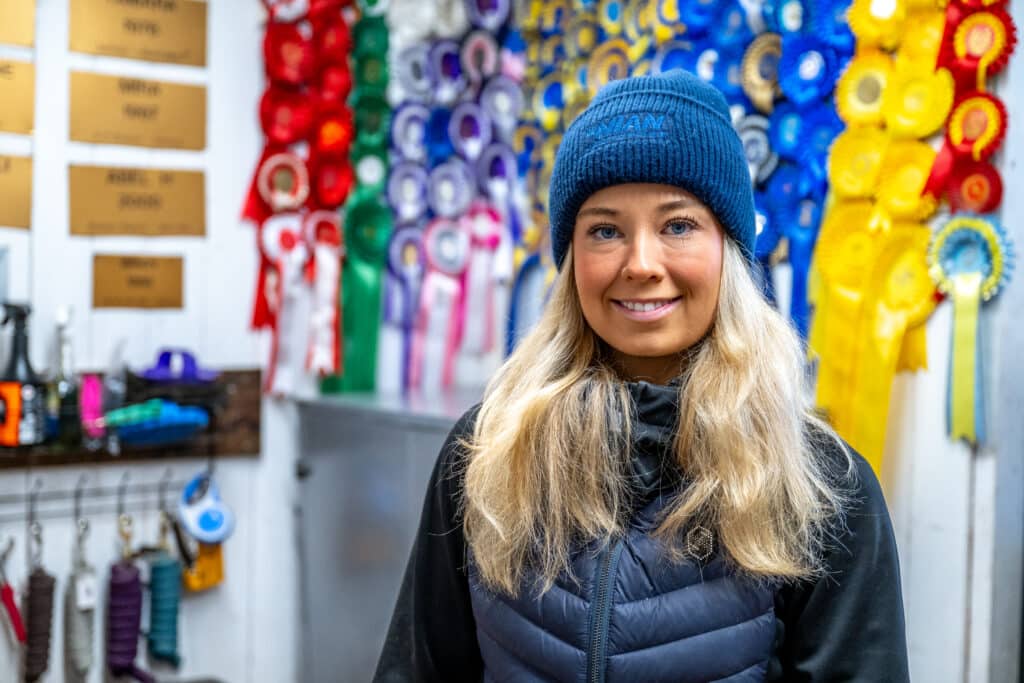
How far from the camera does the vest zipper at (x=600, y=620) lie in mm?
953

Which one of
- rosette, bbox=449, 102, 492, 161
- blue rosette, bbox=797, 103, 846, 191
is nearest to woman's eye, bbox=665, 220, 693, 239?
blue rosette, bbox=797, 103, 846, 191

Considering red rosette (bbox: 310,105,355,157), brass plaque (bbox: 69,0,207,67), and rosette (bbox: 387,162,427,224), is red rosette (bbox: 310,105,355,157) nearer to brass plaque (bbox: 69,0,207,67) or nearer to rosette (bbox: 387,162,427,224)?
rosette (bbox: 387,162,427,224)

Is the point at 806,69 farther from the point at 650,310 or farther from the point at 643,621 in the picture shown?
the point at 643,621

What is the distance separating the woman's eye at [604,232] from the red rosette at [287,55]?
1717mm

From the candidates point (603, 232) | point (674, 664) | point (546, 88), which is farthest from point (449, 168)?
point (674, 664)

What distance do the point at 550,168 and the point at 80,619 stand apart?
61.8 inches

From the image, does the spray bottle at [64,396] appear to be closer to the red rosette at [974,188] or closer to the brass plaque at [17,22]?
the brass plaque at [17,22]

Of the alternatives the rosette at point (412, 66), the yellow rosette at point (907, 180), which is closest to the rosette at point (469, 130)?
the rosette at point (412, 66)

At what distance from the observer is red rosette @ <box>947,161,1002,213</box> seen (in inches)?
54.1

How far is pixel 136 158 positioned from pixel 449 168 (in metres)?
0.80

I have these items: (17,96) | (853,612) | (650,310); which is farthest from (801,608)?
(17,96)

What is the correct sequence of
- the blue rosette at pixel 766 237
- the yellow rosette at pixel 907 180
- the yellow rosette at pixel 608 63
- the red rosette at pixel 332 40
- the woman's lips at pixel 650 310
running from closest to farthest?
1. the woman's lips at pixel 650 310
2. the yellow rosette at pixel 907 180
3. the blue rosette at pixel 766 237
4. the yellow rosette at pixel 608 63
5. the red rosette at pixel 332 40

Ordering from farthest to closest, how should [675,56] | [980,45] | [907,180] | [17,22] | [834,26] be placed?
[17,22] → [675,56] → [834,26] → [907,180] → [980,45]

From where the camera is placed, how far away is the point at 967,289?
1.40 m
